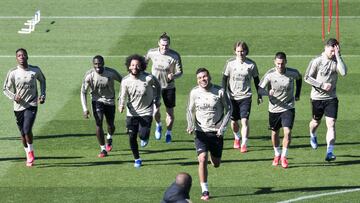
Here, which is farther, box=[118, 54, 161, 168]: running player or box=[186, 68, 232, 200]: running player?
box=[118, 54, 161, 168]: running player

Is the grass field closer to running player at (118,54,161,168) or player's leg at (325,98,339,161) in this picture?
player's leg at (325,98,339,161)

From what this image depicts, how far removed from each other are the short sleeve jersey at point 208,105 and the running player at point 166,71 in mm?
4716

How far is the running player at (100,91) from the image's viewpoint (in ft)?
80.5

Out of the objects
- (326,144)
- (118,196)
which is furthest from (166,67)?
(118,196)

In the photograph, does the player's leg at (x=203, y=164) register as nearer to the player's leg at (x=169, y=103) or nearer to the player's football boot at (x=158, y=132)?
the player's leg at (x=169, y=103)

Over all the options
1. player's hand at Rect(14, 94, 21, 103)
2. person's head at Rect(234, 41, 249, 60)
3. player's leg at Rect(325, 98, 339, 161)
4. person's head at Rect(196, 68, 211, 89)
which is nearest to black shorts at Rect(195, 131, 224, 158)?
person's head at Rect(196, 68, 211, 89)

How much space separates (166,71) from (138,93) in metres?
3.06

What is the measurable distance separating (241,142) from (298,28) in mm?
15312

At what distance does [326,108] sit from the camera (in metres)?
24.3

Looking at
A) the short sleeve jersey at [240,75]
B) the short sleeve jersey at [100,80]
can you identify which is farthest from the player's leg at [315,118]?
the short sleeve jersey at [100,80]

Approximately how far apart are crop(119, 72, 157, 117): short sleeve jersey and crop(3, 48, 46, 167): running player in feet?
5.88

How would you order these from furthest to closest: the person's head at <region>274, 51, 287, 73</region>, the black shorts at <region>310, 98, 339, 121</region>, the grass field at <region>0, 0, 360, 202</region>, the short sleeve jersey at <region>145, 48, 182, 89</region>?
the short sleeve jersey at <region>145, 48, 182, 89</region>, the black shorts at <region>310, 98, 339, 121</region>, the person's head at <region>274, 51, 287, 73</region>, the grass field at <region>0, 0, 360, 202</region>

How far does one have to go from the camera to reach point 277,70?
23.8 meters

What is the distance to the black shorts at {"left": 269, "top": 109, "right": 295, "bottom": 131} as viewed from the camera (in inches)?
926
